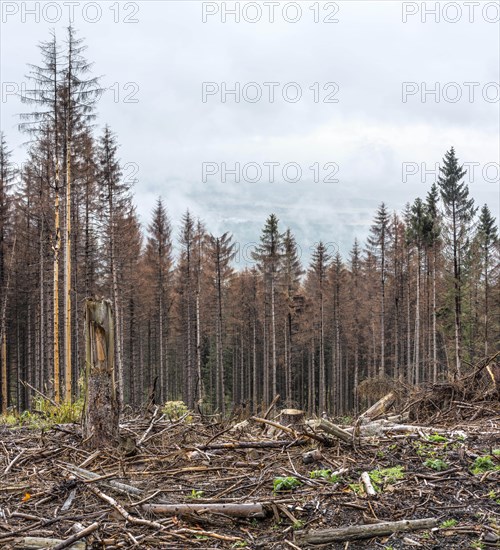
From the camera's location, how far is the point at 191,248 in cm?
3481

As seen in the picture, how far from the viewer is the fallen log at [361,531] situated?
12.0 ft

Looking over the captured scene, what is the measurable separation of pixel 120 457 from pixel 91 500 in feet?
3.11

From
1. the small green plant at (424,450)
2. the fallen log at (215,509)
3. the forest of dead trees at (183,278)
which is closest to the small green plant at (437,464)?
the small green plant at (424,450)

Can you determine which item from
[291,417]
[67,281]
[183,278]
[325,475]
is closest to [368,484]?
[325,475]

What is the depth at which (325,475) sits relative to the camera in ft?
16.0

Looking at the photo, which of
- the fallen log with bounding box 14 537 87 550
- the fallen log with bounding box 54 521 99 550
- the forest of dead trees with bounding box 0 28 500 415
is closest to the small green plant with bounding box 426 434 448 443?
the fallen log with bounding box 54 521 99 550

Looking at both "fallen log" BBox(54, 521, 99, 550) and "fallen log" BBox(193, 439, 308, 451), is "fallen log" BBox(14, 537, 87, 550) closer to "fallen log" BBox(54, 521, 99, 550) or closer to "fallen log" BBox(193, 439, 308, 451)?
"fallen log" BBox(54, 521, 99, 550)

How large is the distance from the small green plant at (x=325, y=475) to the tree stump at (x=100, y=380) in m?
2.54

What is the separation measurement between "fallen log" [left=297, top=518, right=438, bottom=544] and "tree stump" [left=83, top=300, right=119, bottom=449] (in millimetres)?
3147

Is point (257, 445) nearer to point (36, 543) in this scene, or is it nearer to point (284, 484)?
point (284, 484)

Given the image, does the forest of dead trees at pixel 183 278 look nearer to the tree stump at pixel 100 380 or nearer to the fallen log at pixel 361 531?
the tree stump at pixel 100 380

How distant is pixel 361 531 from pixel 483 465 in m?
1.93

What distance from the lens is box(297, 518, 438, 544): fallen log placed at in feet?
12.0

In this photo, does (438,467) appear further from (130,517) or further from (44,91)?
(44,91)
